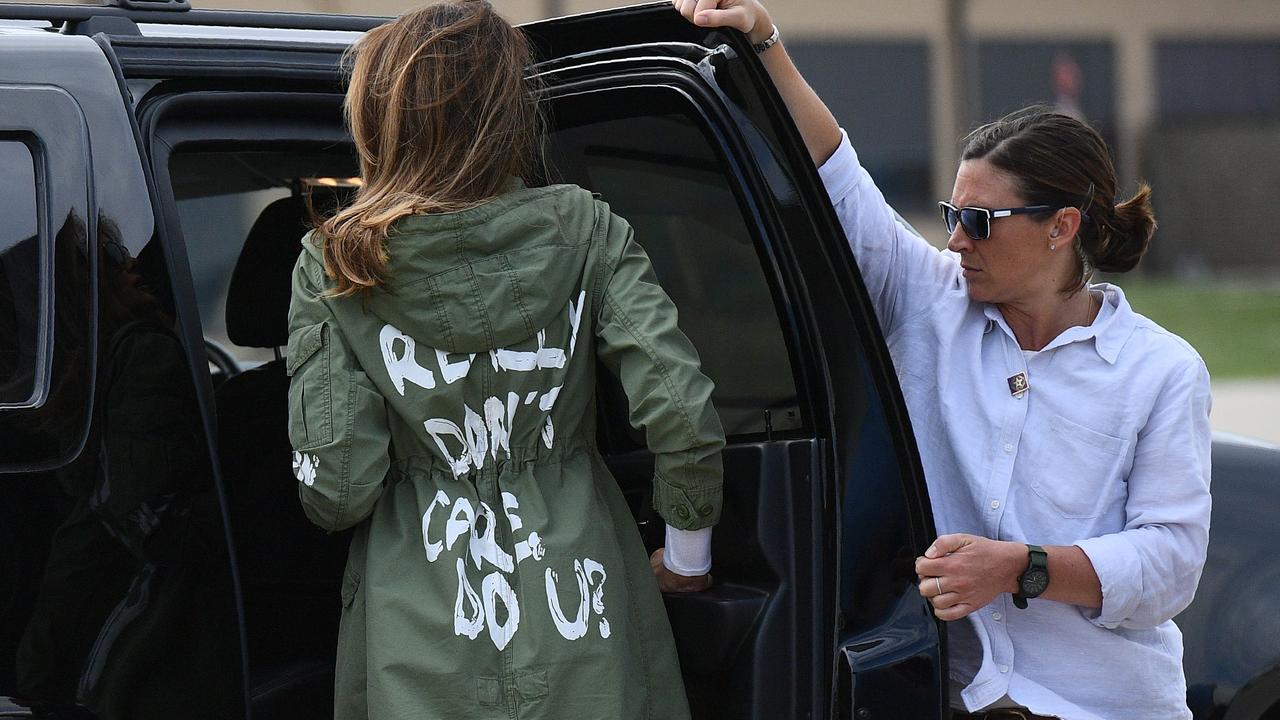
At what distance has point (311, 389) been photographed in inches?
67.3

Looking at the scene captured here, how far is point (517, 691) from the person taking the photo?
5.54ft

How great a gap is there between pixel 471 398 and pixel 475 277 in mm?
158

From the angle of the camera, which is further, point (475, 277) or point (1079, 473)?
point (1079, 473)

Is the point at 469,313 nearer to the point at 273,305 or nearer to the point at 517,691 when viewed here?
the point at 517,691

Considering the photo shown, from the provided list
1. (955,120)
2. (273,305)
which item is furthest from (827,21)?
(273,305)

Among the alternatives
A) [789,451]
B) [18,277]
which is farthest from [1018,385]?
[18,277]

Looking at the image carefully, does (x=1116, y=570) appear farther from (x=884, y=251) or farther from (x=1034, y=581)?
(x=884, y=251)

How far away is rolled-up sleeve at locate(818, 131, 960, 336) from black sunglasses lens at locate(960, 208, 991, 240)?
11 cm

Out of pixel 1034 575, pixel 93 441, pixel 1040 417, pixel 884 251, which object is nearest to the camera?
pixel 93 441

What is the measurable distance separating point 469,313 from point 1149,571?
1005 millimetres

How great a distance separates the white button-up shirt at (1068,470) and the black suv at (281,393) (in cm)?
15

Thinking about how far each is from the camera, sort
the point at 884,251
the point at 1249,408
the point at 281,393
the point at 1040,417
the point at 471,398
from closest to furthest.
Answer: the point at 471,398
the point at 1040,417
the point at 884,251
the point at 281,393
the point at 1249,408

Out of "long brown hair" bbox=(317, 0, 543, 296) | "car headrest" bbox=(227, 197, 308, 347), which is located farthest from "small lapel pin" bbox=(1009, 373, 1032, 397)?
"car headrest" bbox=(227, 197, 308, 347)

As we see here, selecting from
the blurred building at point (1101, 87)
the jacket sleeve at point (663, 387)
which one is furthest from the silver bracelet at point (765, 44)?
the blurred building at point (1101, 87)
